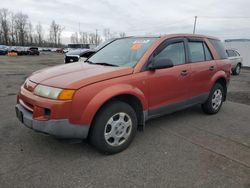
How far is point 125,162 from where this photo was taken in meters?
3.01

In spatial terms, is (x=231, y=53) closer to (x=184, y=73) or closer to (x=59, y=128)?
(x=184, y=73)

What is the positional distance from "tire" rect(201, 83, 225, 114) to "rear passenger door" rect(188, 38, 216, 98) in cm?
28

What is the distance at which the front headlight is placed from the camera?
2744 millimetres

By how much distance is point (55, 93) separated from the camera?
279cm

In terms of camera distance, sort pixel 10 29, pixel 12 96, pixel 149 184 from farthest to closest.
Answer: pixel 10 29, pixel 12 96, pixel 149 184

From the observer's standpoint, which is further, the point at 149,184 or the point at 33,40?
the point at 33,40

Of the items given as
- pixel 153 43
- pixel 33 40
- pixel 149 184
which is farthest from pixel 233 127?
pixel 33 40

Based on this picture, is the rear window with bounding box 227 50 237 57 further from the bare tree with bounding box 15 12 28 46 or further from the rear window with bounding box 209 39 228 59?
the bare tree with bounding box 15 12 28 46

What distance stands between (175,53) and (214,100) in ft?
5.79

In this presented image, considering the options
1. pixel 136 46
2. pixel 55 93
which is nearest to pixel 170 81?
pixel 136 46

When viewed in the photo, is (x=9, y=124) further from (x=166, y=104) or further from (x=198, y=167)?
(x=198, y=167)

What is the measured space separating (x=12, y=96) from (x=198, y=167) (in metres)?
5.68

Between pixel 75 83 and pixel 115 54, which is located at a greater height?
pixel 115 54

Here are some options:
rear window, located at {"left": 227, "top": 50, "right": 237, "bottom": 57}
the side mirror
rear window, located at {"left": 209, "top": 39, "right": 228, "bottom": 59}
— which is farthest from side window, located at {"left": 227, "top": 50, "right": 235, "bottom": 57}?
the side mirror
